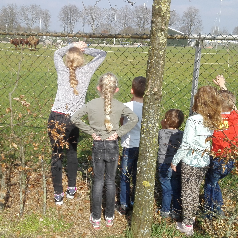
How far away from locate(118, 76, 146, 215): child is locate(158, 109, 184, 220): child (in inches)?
10.2

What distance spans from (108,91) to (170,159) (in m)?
0.97

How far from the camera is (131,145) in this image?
3.00 m

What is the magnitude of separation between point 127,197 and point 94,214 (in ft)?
1.58

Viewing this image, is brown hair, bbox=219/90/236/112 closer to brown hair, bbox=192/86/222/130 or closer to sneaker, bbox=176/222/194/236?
brown hair, bbox=192/86/222/130

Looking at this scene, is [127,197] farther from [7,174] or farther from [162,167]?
[7,174]

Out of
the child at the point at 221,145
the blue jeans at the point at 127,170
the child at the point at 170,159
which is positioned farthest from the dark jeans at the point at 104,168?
the child at the point at 221,145

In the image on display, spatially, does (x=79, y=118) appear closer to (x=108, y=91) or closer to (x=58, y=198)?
(x=108, y=91)

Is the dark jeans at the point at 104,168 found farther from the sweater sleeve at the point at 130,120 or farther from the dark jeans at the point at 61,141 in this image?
the dark jeans at the point at 61,141

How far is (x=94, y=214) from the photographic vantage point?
2.91 m

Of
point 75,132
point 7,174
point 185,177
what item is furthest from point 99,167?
point 7,174

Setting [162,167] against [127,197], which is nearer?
[162,167]

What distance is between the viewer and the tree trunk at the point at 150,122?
208cm

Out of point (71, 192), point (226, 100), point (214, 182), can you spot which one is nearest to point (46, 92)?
point (71, 192)

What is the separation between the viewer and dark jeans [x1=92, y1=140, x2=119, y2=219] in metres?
2.73
